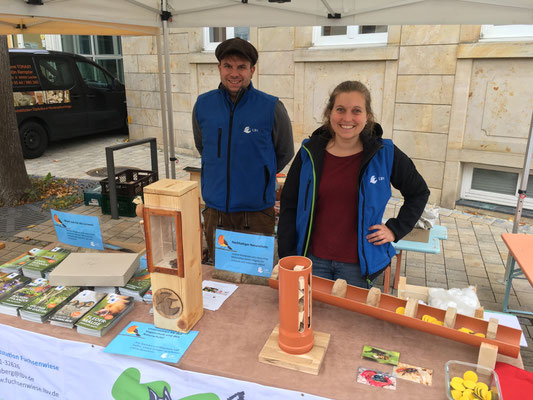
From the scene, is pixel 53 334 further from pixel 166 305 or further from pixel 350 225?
pixel 350 225

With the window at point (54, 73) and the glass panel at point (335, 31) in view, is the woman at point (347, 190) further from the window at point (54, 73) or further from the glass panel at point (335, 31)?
the window at point (54, 73)

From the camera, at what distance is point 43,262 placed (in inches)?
80.3

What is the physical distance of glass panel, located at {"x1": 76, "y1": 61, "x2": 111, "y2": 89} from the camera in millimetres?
9430

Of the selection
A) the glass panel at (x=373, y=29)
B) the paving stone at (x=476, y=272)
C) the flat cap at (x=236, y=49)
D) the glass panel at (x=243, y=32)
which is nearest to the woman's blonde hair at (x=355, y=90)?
the flat cap at (x=236, y=49)

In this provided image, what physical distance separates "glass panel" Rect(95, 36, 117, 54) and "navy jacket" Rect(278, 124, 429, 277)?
44.8ft

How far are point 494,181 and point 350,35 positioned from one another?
295cm

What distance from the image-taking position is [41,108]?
27.6 ft

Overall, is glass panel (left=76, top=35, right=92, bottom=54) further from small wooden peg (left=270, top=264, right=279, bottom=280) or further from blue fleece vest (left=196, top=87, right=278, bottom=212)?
small wooden peg (left=270, top=264, right=279, bottom=280)

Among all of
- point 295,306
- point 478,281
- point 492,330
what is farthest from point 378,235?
point 478,281

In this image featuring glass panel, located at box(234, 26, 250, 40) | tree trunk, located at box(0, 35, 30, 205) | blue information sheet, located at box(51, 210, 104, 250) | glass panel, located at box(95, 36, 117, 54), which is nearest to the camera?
blue information sheet, located at box(51, 210, 104, 250)

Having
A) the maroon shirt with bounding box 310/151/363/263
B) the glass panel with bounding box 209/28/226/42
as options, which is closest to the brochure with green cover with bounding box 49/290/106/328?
the maroon shirt with bounding box 310/151/363/263

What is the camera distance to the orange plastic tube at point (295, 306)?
4.31 ft

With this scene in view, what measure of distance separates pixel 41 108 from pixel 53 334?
8.04m

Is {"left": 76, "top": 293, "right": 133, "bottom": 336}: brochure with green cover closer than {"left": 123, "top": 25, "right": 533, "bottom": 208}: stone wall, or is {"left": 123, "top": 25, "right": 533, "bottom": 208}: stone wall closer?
{"left": 76, "top": 293, "right": 133, "bottom": 336}: brochure with green cover
